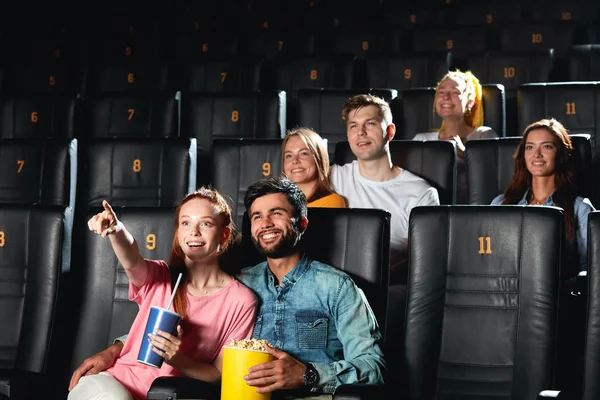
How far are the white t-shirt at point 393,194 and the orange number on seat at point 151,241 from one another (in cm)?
51

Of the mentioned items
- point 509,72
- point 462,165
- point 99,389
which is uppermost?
point 509,72

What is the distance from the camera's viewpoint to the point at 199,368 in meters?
1.24

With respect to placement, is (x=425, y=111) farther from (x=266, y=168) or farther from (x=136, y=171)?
(x=136, y=171)

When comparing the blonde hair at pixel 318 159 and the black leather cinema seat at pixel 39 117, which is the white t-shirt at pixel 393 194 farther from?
the black leather cinema seat at pixel 39 117

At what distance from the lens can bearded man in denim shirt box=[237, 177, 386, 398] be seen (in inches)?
49.4

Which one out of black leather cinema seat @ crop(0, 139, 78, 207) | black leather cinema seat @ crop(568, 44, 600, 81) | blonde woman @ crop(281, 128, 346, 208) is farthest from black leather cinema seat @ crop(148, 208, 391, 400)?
black leather cinema seat @ crop(568, 44, 600, 81)

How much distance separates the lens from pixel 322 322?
131 cm

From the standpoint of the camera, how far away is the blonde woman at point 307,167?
1795 millimetres

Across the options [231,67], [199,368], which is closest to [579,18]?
[231,67]

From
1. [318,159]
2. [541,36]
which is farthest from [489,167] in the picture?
[541,36]

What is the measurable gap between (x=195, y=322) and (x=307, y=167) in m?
0.57

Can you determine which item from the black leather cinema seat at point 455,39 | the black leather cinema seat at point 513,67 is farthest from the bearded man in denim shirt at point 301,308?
the black leather cinema seat at point 455,39

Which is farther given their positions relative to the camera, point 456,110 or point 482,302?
point 456,110

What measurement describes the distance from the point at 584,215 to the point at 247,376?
94 cm
